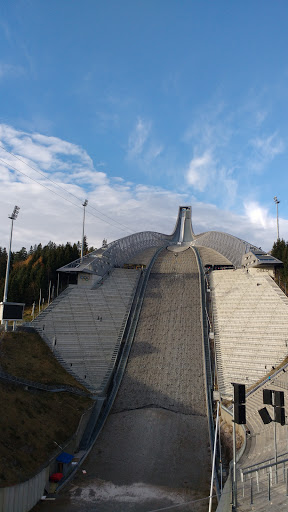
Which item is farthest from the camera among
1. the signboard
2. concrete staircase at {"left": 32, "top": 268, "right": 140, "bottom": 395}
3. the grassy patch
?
concrete staircase at {"left": 32, "top": 268, "right": 140, "bottom": 395}

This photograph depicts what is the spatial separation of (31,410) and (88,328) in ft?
42.6

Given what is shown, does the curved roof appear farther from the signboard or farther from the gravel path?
the signboard

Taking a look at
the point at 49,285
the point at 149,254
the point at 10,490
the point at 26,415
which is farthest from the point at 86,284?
the point at 10,490

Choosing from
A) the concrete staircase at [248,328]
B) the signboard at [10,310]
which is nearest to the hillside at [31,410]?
the signboard at [10,310]

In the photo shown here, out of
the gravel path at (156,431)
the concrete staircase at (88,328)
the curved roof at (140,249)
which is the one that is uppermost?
the curved roof at (140,249)

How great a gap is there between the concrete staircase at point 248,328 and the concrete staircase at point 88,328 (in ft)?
26.9

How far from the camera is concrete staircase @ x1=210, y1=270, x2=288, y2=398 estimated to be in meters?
25.7

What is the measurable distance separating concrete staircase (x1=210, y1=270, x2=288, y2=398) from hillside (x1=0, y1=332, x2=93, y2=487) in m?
9.67

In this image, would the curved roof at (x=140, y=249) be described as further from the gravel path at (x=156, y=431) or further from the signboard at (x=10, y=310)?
the signboard at (x=10, y=310)

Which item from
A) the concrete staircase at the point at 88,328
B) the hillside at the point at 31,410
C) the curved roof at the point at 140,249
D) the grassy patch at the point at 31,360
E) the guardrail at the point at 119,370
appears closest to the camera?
the hillside at the point at 31,410

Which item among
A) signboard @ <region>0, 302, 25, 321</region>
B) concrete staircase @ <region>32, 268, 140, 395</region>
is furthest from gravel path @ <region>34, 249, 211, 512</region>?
signboard @ <region>0, 302, 25, 321</region>

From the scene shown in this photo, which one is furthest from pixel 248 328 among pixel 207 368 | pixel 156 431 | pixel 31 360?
pixel 31 360

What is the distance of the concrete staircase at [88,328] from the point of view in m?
27.1

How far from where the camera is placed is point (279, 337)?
27.6 m
